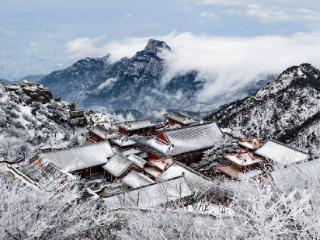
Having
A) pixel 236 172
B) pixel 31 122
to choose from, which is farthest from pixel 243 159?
pixel 31 122

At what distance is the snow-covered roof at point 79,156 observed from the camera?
56.0m

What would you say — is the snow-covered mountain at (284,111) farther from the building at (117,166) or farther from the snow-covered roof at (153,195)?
the snow-covered roof at (153,195)

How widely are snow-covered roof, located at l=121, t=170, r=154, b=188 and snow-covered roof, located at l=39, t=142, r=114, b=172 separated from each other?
667 centimetres

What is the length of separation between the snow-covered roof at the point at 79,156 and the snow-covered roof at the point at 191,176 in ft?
35.8

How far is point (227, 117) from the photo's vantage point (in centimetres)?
12319

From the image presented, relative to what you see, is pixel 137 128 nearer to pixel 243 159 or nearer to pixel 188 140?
pixel 188 140

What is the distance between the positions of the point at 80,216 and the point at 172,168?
34572mm

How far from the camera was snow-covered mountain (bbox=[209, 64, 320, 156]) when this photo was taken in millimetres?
104463

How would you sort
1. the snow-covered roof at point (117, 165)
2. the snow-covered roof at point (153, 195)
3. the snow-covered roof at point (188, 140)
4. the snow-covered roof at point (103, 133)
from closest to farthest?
the snow-covered roof at point (153, 195) → the snow-covered roof at point (117, 165) → the snow-covered roof at point (188, 140) → the snow-covered roof at point (103, 133)

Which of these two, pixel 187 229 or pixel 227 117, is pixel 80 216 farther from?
pixel 227 117

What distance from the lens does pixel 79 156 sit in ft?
194

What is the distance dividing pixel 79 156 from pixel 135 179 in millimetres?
10245

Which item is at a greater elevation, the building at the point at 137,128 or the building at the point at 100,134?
the building at the point at 100,134

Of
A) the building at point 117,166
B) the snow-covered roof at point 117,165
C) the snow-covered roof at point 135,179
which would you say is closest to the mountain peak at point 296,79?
the snow-covered roof at point 117,165
